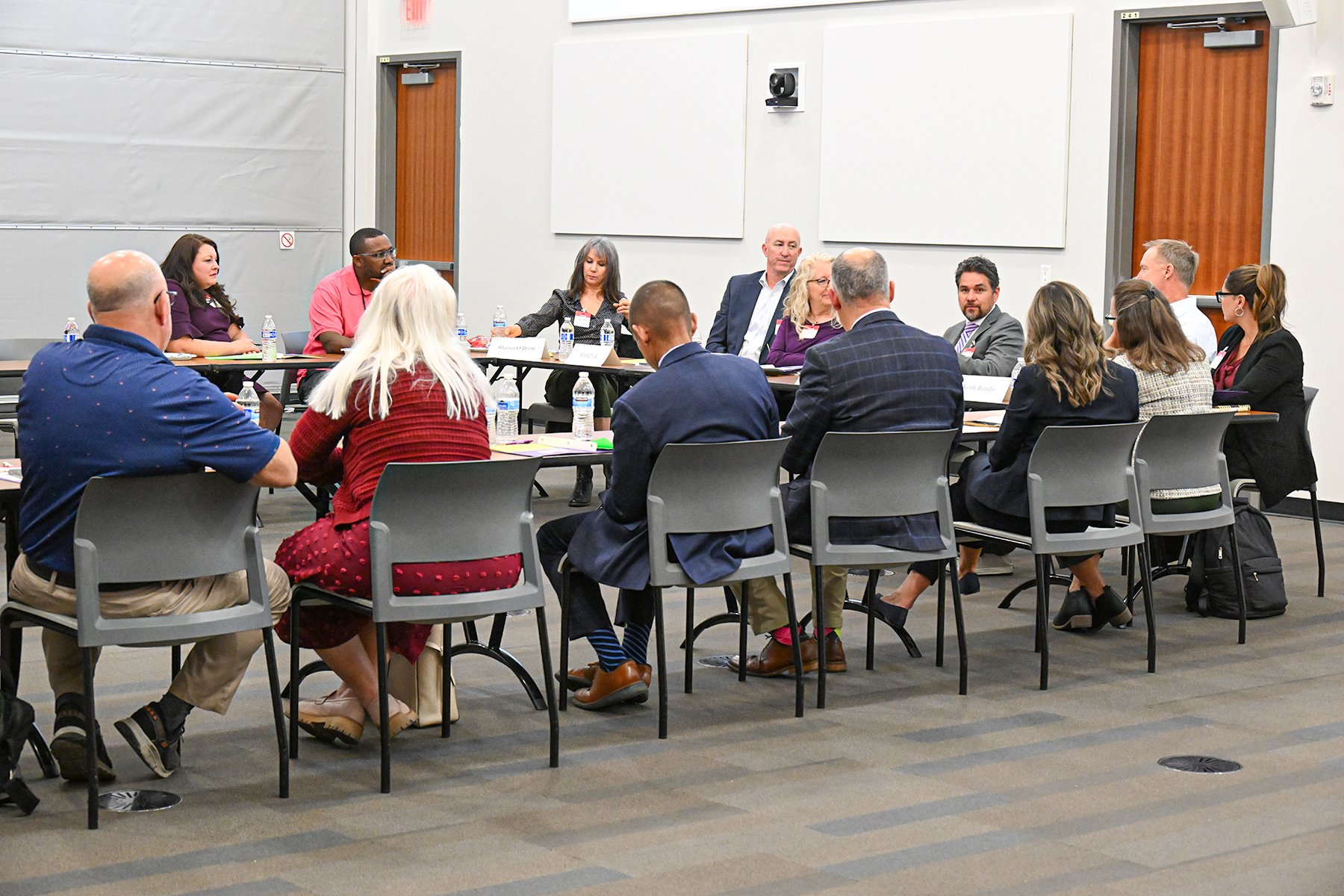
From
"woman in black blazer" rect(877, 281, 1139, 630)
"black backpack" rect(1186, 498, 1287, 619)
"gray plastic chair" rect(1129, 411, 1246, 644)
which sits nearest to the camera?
"woman in black blazer" rect(877, 281, 1139, 630)

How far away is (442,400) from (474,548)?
1.28 feet

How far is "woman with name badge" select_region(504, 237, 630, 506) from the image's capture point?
826 cm

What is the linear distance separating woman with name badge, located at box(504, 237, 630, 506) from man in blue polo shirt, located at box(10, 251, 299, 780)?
457 centimetres

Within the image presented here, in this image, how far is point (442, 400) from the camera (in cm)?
398

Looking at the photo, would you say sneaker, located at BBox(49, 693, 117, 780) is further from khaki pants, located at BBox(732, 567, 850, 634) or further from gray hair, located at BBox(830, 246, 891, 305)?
gray hair, located at BBox(830, 246, 891, 305)

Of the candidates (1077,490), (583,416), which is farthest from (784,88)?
(1077,490)

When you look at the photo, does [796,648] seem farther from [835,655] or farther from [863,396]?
[863,396]

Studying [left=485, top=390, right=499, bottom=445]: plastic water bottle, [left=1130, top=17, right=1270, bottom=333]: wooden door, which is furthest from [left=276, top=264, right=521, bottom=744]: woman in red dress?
[left=1130, top=17, right=1270, bottom=333]: wooden door

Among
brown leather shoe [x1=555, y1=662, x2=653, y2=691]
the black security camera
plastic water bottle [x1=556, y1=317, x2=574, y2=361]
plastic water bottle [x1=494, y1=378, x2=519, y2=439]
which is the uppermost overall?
the black security camera

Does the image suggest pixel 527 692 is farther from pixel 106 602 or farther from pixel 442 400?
pixel 106 602

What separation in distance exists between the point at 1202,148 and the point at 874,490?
4520 mm

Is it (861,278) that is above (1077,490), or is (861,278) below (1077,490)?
above

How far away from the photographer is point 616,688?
4.48m

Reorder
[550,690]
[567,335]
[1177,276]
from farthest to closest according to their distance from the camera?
[567,335]
[1177,276]
[550,690]
